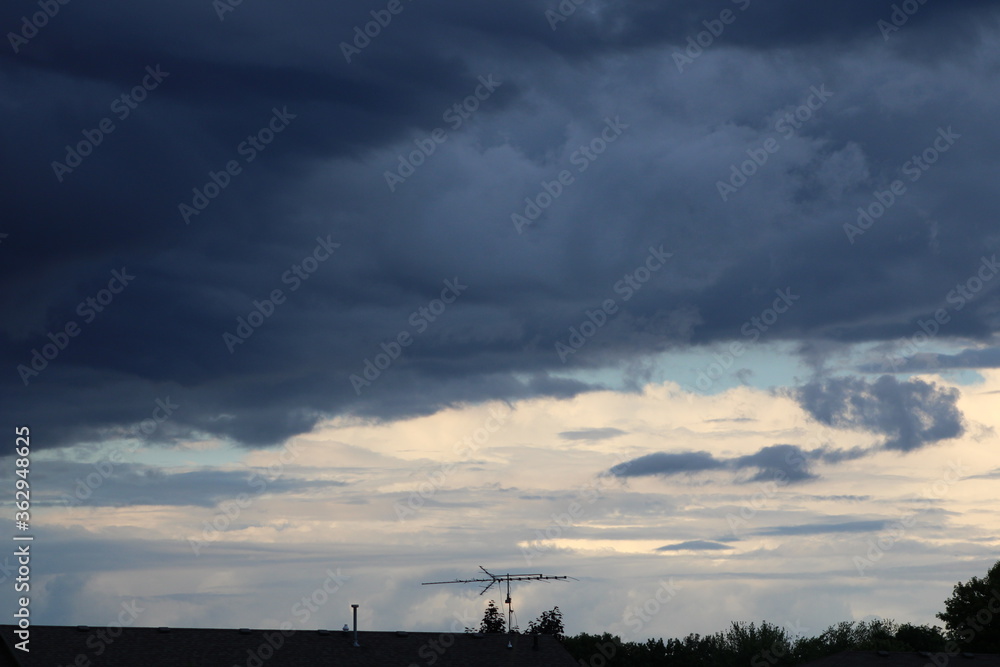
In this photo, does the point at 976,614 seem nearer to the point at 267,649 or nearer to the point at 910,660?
the point at 910,660

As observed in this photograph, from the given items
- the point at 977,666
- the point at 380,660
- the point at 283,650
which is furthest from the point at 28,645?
the point at 977,666

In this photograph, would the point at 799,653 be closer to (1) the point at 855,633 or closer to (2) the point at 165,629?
Result: (1) the point at 855,633

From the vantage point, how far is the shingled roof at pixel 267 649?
189 feet

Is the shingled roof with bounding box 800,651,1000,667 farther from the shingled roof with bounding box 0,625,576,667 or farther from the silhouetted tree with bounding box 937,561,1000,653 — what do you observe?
the silhouetted tree with bounding box 937,561,1000,653

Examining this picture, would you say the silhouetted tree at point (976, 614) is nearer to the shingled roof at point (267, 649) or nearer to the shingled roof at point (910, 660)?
the shingled roof at point (910, 660)

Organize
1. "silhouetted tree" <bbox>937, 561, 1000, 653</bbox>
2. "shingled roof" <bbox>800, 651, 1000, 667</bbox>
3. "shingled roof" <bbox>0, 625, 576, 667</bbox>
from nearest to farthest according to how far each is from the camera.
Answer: "shingled roof" <bbox>0, 625, 576, 667</bbox>
"shingled roof" <bbox>800, 651, 1000, 667</bbox>
"silhouetted tree" <bbox>937, 561, 1000, 653</bbox>

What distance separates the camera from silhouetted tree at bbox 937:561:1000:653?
9519 centimetres

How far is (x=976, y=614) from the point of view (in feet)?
319

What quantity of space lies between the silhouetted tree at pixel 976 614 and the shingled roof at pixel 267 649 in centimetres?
4528

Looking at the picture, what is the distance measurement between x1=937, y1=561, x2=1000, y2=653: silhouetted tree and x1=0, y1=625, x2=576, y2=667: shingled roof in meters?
45.3

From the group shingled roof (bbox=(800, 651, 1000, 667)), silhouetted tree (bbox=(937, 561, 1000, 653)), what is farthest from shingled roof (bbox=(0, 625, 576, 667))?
silhouetted tree (bbox=(937, 561, 1000, 653))

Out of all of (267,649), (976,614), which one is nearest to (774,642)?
(976,614)

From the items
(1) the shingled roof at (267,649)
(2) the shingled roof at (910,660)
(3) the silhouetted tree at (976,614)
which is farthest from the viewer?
(3) the silhouetted tree at (976,614)

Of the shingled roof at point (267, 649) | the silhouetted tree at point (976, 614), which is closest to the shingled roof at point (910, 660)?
the shingled roof at point (267, 649)
